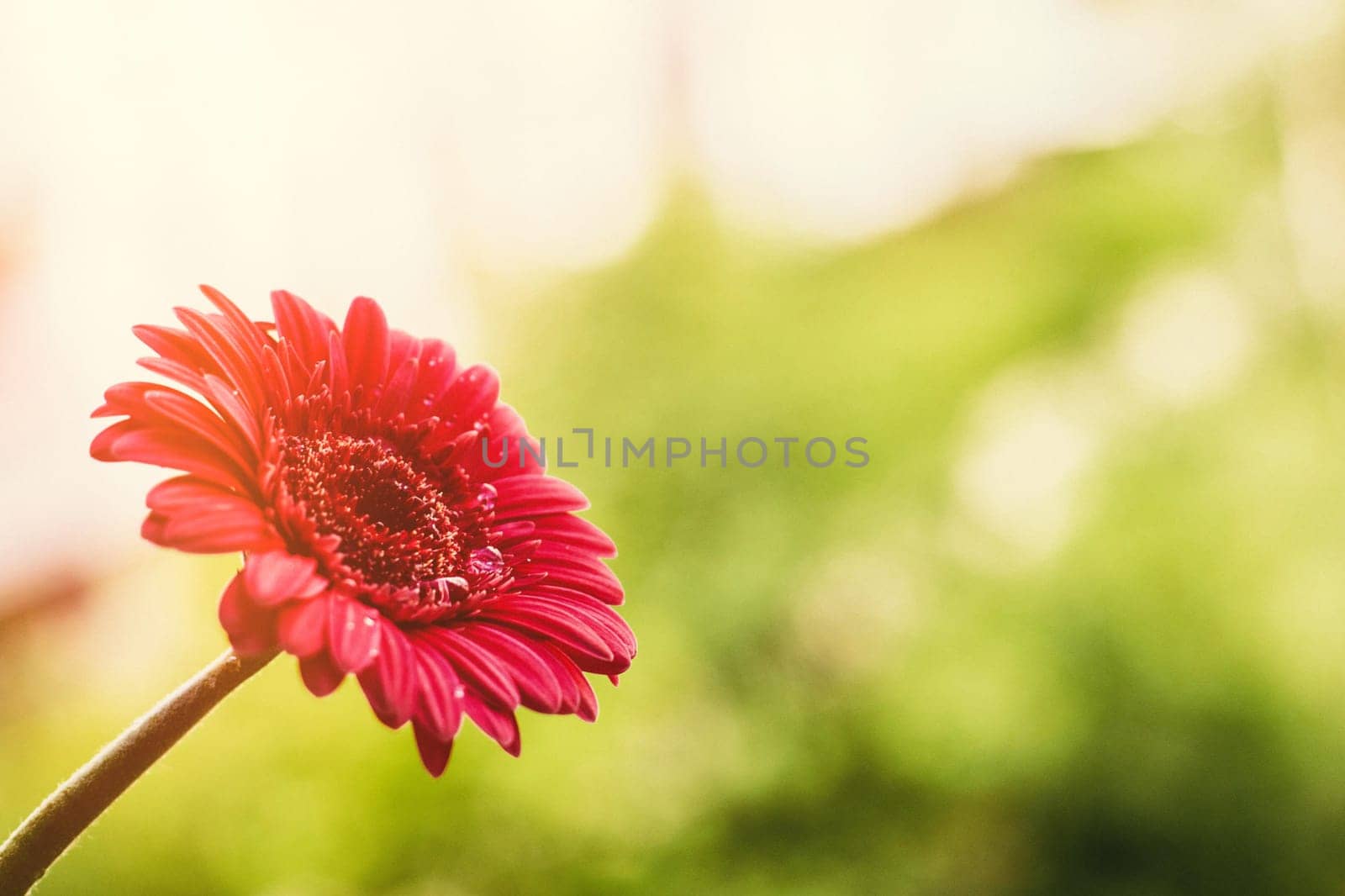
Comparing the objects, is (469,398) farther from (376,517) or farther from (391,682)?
(391,682)

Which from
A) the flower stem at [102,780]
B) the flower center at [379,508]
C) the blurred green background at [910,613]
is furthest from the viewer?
the blurred green background at [910,613]

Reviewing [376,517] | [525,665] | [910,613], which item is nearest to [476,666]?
[525,665]

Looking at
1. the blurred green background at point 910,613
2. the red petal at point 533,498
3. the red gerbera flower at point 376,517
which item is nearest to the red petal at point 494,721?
the red gerbera flower at point 376,517

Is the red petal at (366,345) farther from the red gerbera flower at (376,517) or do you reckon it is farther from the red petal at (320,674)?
the red petal at (320,674)

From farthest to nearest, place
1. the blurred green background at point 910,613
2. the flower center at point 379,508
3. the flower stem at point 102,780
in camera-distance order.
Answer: the blurred green background at point 910,613
the flower center at point 379,508
the flower stem at point 102,780

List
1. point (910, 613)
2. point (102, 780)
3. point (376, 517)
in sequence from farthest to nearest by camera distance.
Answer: point (910, 613)
point (376, 517)
point (102, 780)
